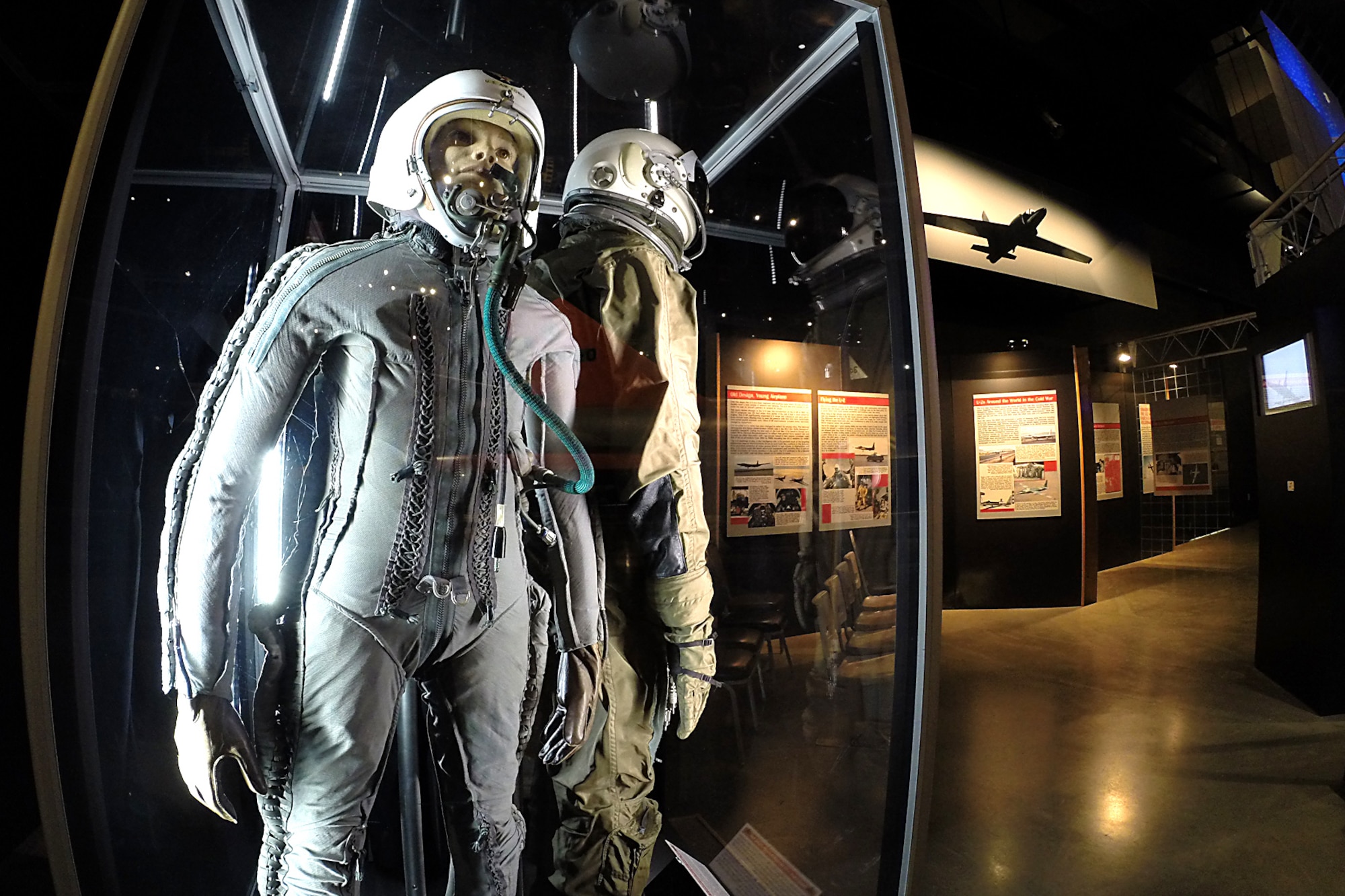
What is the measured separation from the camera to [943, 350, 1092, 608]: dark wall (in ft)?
15.2

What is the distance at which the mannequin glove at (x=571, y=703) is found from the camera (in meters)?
1.27

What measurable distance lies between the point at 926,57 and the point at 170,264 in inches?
110

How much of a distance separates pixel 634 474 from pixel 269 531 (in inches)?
25.4

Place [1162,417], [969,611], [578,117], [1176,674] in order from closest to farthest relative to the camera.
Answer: [578,117], [1176,674], [1162,417], [969,611]

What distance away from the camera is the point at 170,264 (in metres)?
0.95

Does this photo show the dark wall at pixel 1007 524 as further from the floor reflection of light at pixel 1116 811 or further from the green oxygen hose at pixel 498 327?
the green oxygen hose at pixel 498 327

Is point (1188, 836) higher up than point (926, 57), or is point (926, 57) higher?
point (926, 57)

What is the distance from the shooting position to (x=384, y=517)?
38.1 inches

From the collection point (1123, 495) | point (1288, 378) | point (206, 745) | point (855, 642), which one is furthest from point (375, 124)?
point (1123, 495)

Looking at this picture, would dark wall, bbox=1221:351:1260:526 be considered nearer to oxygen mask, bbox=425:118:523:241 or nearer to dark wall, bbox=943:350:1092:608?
dark wall, bbox=943:350:1092:608

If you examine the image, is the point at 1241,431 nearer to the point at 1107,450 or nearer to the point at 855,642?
the point at 1107,450

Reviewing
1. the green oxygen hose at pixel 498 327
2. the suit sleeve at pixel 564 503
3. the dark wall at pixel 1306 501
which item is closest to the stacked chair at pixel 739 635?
the suit sleeve at pixel 564 503

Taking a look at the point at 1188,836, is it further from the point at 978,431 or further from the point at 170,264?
the point at 170,264

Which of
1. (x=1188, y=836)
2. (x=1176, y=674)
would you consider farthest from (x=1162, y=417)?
(x=1188, y=836)
